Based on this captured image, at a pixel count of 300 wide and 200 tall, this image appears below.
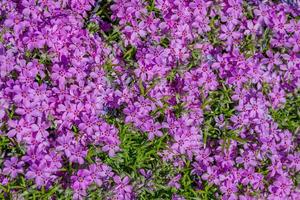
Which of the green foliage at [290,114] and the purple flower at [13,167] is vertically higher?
the purple flower at [13,167]

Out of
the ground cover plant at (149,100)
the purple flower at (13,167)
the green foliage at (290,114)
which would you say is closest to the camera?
the purple flower at (13,167)

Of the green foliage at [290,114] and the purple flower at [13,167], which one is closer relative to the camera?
the purple flower at [13,167]

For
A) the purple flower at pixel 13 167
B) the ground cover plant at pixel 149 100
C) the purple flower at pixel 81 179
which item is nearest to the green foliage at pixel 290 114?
the ground cover plant at pixel 149 100

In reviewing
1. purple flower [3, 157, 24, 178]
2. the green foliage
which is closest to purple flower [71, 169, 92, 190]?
purple flower [3, 157, 24, 178]

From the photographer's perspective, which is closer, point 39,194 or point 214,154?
point 39,194

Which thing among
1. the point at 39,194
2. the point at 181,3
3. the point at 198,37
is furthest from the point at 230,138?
the point at 39,194

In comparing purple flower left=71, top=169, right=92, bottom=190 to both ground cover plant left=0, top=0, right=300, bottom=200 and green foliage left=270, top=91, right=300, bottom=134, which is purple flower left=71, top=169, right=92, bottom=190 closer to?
ground cover plant left=0, top=0, right=300, bottom=200

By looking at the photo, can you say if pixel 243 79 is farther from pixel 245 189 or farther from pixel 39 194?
pixel 39 194

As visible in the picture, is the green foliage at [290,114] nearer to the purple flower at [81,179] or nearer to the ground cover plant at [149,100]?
the ground cover plant at [149,100]
